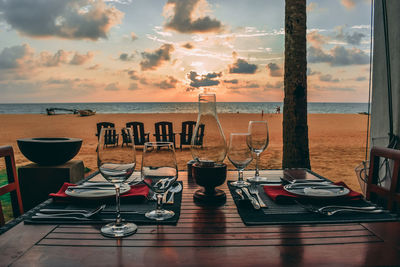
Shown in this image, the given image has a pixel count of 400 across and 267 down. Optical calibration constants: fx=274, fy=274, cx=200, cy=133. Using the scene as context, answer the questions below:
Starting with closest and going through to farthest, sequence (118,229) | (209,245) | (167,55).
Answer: (209,245), (118,229), (167,55)

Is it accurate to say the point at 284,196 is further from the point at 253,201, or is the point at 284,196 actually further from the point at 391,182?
the point at 391,182

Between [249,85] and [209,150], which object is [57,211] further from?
[249,85]

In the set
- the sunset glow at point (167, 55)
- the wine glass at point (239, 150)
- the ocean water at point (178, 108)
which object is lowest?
the ocean water at point (178, 108)

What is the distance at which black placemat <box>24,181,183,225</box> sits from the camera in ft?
3.58

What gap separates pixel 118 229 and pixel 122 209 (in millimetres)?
247

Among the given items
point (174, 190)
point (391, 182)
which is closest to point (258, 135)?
point (174, 190)

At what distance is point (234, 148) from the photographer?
1505 mm

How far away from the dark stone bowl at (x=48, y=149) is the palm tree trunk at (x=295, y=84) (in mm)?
3160

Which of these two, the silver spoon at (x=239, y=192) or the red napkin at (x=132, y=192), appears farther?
the silver spoon at (x=239, y=192)

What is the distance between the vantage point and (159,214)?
1149 mm

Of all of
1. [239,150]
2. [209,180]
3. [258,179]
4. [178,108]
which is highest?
[239,150]

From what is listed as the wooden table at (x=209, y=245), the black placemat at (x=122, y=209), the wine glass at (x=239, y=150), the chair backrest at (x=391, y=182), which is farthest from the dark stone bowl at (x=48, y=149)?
the chair backrest at (x=391, y=182)

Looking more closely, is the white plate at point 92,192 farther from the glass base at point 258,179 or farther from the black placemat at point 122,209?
the glass base at point 258,179

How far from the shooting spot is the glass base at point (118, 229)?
967 mm
